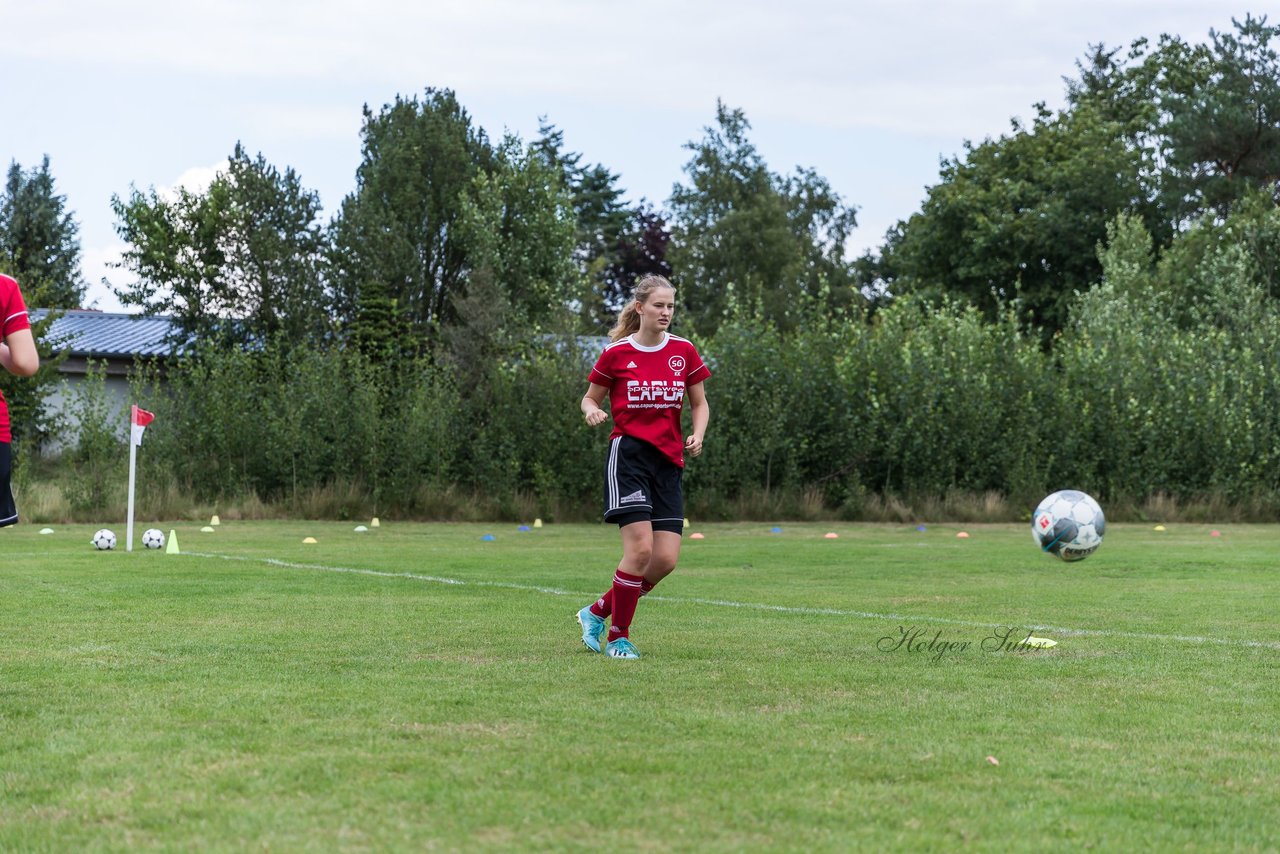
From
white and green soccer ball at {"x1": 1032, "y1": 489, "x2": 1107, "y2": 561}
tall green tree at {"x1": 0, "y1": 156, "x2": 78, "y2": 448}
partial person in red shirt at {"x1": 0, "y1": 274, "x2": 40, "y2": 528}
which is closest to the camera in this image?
partial person in red shirt at {"x1": 0, "y1": 274, "x2": 40, "y2": 528}

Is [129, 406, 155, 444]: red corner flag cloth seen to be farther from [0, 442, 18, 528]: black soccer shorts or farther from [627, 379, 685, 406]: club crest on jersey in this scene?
[0, 442, 18, 528]: black soccer shorts

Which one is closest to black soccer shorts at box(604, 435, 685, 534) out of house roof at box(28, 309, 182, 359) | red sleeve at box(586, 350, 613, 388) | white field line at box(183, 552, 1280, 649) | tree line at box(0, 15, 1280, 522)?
red sleeve at box(586, 350, 613, 388)

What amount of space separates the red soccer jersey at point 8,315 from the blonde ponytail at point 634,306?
10.4ft

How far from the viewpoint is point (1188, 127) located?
50156 millimetres

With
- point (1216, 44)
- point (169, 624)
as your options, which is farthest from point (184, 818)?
point (1216, 44)

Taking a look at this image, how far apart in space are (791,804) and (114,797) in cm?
199

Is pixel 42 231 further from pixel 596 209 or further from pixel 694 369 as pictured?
pixel 694 369

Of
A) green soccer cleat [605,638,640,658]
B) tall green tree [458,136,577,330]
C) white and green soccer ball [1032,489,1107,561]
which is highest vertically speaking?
tall green tree [458,136,577,330]

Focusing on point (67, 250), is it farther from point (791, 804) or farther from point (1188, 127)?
point (791, 804)

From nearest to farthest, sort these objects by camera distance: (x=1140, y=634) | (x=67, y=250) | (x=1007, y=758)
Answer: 1. (x=1007, y=758)
2. (x=1140, y=634)
3. (x=67, y=250)

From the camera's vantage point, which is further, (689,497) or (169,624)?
(689,497)

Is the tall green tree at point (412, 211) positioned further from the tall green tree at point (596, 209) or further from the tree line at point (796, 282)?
the tall green tree at point (596, 209)

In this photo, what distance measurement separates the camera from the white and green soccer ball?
1441 cm

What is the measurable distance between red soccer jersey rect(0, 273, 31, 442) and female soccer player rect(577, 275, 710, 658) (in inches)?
116
